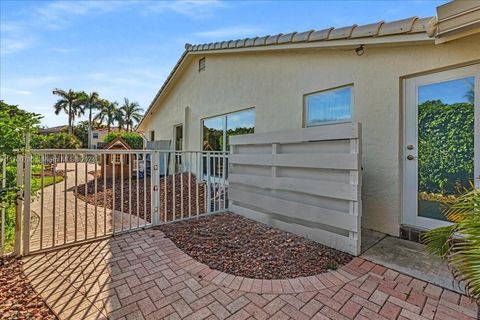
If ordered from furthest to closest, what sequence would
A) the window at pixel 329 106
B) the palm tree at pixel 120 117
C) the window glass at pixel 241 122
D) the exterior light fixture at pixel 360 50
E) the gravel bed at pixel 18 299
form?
the palm tree at pixel 120 117
the window glass at pixel 241 122
the window at pixel 329 106
the exterior light fixture at pixel 360 50
the gravel bed at pixel 18 299

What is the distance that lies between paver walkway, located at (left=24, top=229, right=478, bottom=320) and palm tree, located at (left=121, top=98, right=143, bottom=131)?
42.0 meters

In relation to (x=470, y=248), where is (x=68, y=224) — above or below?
below

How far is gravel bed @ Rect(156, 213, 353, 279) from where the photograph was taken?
263 centimetres

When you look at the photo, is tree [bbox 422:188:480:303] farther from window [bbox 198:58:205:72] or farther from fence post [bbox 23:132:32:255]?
window [bbox 198:58:205:72]

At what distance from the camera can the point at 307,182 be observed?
3480 mm

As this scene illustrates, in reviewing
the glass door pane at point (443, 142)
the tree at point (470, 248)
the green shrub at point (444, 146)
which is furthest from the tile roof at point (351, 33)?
the tree at point (470, 248)

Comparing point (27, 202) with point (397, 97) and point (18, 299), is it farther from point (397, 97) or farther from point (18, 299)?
point (397, 97)

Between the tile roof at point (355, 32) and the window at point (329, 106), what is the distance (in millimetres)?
937

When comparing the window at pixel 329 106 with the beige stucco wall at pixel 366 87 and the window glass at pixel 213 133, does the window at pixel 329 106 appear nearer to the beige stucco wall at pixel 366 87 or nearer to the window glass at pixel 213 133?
the beige stucco wall at pixel 366 87

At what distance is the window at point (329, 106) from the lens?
425cm

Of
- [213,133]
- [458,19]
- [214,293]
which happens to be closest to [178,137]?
[213,133]

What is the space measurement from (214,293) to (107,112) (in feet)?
145

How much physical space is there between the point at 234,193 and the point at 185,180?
12.2 ft

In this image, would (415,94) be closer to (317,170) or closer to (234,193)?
(317,170)
